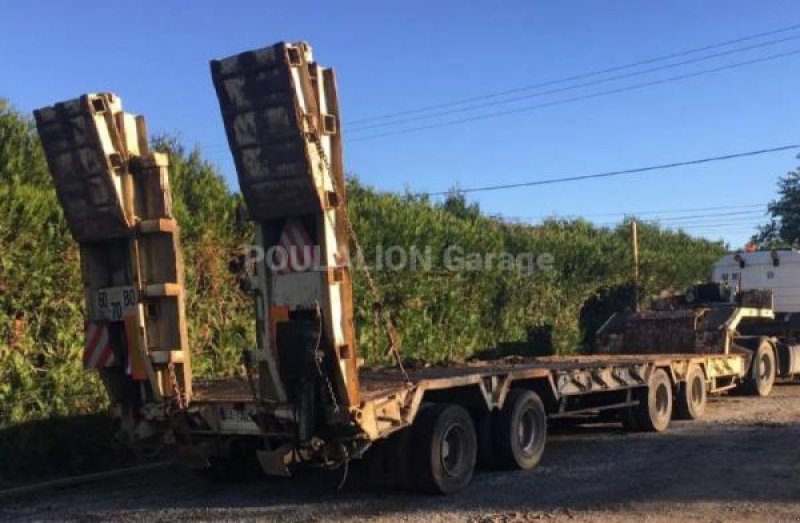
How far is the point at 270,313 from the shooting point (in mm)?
7531

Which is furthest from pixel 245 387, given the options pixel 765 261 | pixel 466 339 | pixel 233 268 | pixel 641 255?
pixel 641 255

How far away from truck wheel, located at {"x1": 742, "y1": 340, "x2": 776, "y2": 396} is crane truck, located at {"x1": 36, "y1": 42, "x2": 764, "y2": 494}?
889 centimetres

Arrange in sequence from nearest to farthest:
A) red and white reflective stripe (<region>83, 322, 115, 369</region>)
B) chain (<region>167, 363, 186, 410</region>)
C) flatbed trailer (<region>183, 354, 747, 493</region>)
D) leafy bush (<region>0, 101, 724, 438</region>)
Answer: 1. flatbed trailer (<region>183, 354, 747, 493</region>)
2. chain (<region>167, 363, 186, 410</region>)
3. red and white reflective stripe (<region>83, 322, 115, 369</region>)
4. leafy bush (<region>0, 101, 724, 438</region>)

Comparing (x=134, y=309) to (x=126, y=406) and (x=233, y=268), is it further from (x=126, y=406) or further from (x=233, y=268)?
Result: (x=233, y=268)

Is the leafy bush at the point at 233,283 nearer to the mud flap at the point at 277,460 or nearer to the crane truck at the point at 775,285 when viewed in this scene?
the crane truck at the point at 775,285

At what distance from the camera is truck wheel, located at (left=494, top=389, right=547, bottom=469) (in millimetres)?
9258

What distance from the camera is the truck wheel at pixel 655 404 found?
12281mm

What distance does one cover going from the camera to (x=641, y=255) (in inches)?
992

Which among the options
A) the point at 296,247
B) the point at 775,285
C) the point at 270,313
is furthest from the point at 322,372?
the point at 775,285

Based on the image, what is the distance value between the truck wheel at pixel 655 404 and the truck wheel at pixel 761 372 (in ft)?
16.2

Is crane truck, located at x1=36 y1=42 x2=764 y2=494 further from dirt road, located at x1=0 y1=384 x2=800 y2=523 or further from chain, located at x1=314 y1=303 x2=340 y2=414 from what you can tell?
dirt road, located at x1=0 y1=384 x2=800 y2=523

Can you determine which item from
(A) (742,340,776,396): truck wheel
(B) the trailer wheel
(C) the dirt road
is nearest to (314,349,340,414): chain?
(C) the dirt road

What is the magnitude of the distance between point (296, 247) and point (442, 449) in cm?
239

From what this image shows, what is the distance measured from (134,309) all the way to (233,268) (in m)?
4.63
